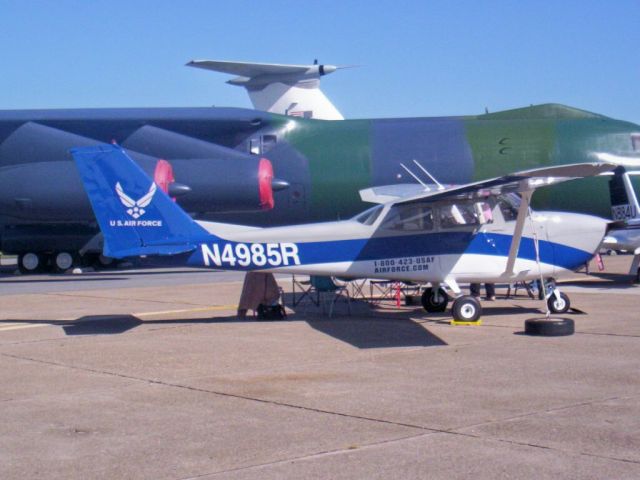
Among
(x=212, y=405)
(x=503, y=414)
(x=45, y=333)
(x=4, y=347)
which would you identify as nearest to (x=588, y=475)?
(x=503, y=414)

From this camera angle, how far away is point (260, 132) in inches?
997

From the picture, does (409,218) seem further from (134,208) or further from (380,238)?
(134,208)

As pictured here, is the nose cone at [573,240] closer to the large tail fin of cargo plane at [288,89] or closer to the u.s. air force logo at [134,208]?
the u.s. air force logo at [134,208]

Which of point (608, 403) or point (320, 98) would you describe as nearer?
point (608, 403)

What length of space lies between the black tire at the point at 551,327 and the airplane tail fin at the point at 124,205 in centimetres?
477

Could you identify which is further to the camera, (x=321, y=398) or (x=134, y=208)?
(x=134, y=208)

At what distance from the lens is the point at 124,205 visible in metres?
12.8

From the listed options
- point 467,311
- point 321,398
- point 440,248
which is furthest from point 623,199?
point 321,398

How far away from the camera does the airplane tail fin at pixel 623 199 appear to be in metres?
19.7

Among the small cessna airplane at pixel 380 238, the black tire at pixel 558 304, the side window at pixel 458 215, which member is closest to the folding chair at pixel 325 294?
the small cessna airplane at pixel 380 238

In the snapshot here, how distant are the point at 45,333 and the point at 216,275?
13208 millimetres

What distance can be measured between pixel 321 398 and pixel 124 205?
5.85 meters

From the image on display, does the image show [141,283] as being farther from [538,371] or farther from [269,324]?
[538,371]

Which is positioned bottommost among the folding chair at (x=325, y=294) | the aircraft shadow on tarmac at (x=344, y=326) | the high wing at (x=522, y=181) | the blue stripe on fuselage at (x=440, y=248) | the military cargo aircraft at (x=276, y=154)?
the aircraft shadow on tarmac at (x=344, y=326)
